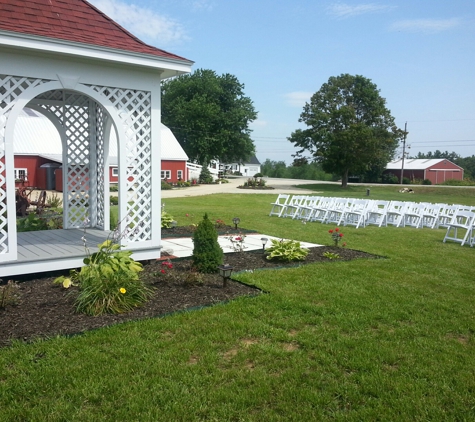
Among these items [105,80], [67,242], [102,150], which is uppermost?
[105,80]

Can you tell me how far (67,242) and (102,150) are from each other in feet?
6.17

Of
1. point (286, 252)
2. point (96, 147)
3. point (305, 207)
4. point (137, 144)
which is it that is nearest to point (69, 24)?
point (137, 144)

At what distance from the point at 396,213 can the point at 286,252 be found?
6.96m

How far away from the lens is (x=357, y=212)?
13133mm

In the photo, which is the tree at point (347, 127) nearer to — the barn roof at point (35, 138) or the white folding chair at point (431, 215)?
the barn roof at point (35, 138)

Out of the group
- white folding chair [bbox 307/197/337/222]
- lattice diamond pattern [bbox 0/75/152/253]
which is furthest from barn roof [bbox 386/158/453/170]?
lattice diamond pattern [bbox 0/75/152/253]

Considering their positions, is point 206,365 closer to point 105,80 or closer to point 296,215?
point 105,80

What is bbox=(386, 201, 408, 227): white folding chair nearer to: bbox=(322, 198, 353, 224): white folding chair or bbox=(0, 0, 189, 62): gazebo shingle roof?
bbox=(322, 198, 353, 224): white folding chair

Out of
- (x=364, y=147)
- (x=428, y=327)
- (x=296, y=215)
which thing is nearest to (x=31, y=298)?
(x=428, y=327)

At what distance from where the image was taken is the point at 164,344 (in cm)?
398

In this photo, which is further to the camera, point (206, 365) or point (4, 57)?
point (4, 57)

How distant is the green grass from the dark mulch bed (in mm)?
235

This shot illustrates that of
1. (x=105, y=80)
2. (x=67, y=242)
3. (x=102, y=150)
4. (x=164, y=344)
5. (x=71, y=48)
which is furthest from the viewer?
(x=102, y=150)

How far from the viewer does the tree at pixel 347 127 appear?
38.9m
